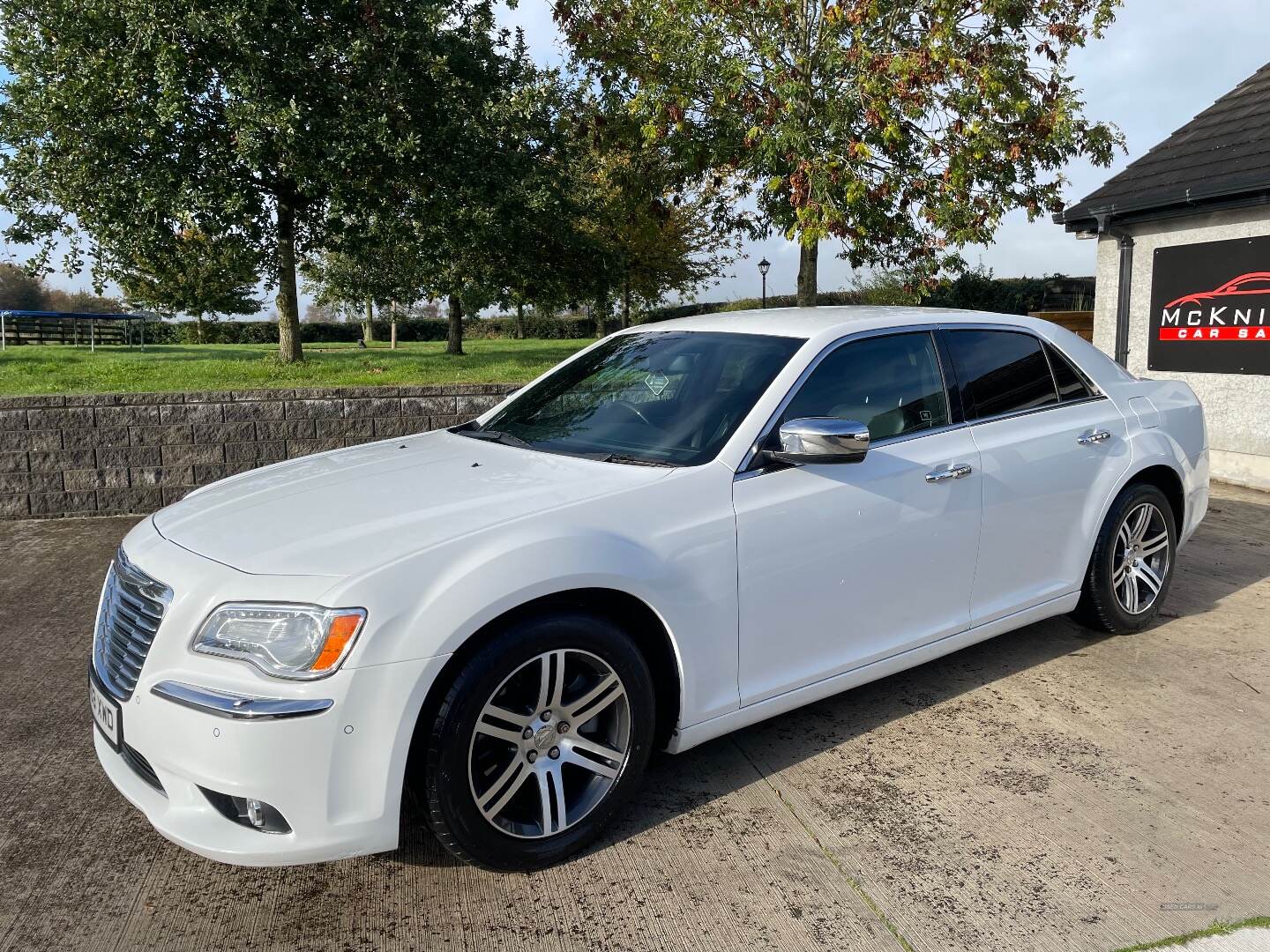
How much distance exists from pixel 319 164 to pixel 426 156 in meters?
1.75

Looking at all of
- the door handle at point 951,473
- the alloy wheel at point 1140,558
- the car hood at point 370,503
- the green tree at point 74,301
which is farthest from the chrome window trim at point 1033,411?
the green tree at point 74,301

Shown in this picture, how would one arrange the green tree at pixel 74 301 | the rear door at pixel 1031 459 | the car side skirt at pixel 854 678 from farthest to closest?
1. the green tree at pixel 74 301
2. the rear door at pixel 1031 459
3. the car side skirt at pixel 854 678

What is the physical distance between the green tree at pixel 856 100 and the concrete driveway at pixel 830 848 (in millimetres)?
9940

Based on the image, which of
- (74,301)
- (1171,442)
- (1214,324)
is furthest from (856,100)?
(74,301)

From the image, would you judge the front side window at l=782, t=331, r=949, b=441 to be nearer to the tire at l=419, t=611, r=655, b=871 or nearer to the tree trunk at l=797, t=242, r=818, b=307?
the tire at l=419, t=611, r=655, b=871

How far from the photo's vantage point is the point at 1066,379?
4676 mm

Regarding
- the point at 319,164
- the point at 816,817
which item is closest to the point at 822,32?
the point at 319,164

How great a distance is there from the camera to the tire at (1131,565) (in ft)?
15.4

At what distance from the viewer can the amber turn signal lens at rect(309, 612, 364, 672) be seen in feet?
8.28

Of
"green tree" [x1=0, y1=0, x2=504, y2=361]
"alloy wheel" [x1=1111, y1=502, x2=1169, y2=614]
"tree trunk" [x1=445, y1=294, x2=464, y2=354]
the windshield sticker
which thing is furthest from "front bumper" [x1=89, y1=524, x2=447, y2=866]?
"tree trunk" [x1=445, y1=294, x2=464, y2=354]

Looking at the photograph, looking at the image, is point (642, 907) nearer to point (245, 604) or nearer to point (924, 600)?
point (245, 604)

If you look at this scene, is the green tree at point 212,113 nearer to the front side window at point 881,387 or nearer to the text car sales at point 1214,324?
the text car sales at point 1214,324

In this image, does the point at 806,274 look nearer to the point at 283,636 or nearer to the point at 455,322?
the point at 455,322

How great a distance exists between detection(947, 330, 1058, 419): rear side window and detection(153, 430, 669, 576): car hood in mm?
1691
